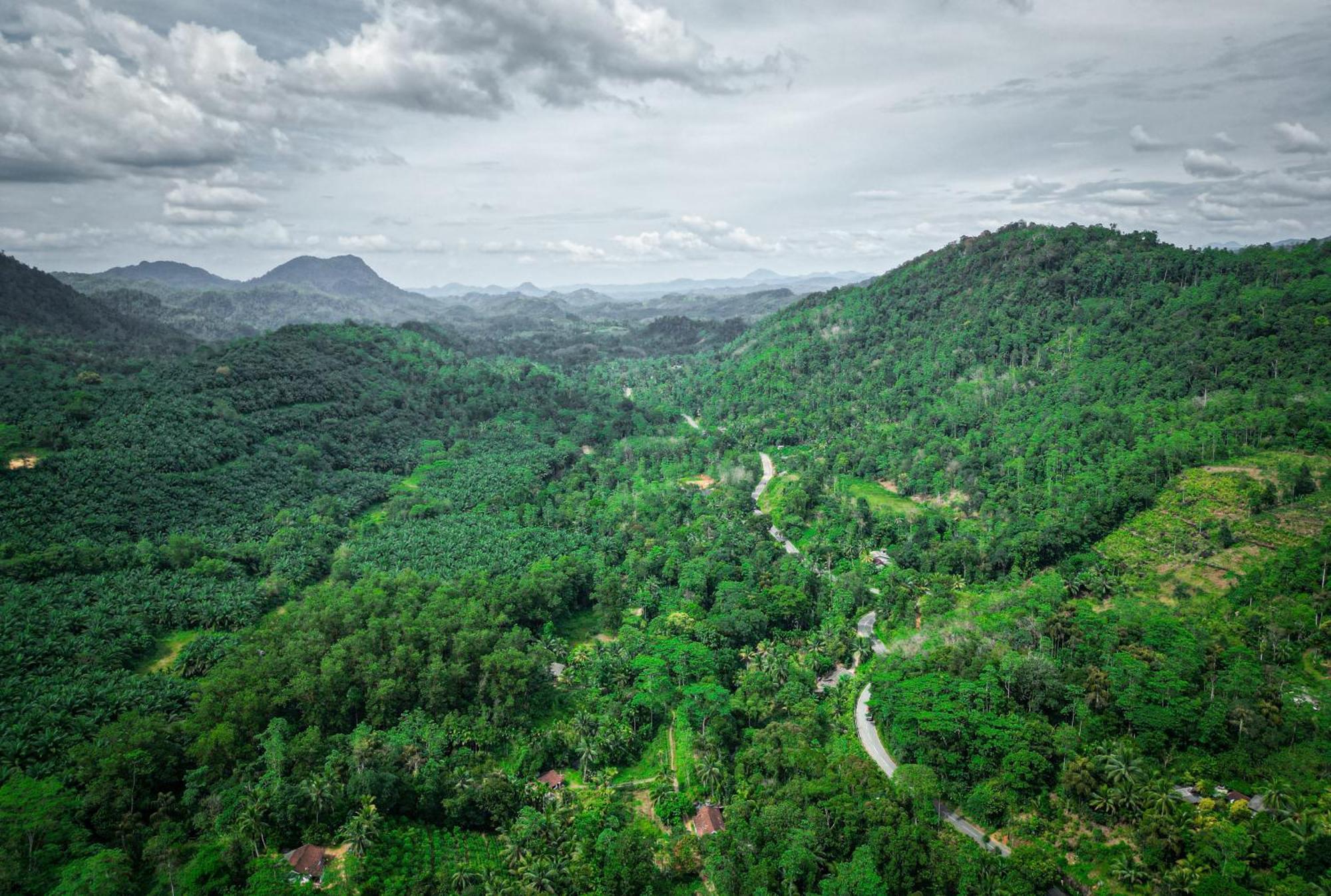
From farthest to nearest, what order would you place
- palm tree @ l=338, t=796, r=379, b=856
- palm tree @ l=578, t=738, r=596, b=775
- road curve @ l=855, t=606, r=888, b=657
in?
road curve @ l=855, t=606, r=888, b=657, palm tree @ l=578, t=738, r=596, b=775, palm tree @ l=338, t=796, r=379, b=856

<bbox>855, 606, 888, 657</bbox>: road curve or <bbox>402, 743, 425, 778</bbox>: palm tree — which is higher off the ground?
<bbox>402, 743, 425, 778</bbox>: palm tree

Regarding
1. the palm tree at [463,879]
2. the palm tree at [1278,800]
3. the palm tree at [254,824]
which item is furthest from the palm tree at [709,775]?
the palm tree at [1278,800]

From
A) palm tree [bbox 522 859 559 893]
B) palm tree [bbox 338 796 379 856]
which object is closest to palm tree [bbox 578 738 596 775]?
palm tree [bbox 522 859 559 893]

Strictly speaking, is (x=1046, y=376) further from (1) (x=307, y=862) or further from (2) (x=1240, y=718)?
(1) (x=307, y=862)

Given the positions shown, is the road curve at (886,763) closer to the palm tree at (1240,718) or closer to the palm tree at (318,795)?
the palm tree at (1240,718)

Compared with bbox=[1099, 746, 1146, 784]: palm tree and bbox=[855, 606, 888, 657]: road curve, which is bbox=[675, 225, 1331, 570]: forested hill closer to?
bbox=[855, 606, 888, 657]: road curve
